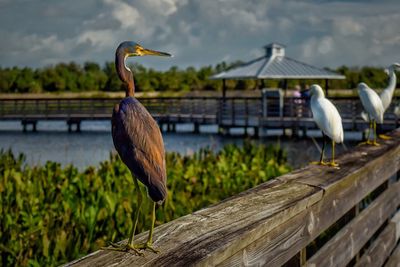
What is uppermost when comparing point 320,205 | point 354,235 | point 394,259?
point 320,205

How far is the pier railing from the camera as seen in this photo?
27781 mm

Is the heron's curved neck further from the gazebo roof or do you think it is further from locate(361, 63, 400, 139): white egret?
the gazebo roof

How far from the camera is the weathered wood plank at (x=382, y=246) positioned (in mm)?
3236

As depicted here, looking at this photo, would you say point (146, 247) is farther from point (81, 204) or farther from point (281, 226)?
point (81, 204)

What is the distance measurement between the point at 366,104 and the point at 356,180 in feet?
4.90

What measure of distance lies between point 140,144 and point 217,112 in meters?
31.0

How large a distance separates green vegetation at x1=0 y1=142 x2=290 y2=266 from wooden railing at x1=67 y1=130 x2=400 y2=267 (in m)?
1.57

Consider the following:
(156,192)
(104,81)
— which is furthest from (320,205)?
(104,81)

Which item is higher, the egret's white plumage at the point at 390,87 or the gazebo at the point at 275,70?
the gazebo at the point at 275,70

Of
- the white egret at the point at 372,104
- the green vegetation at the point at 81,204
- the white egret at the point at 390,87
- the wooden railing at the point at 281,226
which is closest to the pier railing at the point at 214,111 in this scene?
the green vegetation at the point at 81,204

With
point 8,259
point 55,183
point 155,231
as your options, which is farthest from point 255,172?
point 155,231

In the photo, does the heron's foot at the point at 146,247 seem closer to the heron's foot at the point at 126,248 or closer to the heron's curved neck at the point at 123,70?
the heron's foot at the point at 126,248

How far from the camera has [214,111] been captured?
33.5 m

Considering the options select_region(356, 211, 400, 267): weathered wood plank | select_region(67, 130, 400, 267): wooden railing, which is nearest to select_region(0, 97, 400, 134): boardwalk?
select_region(356, 211, 400, 267): weathered wood plank
